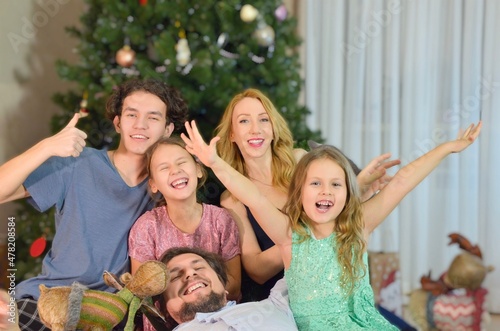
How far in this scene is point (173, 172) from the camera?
200 cm

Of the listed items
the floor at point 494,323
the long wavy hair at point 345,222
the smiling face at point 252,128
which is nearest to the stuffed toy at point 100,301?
the long wavy hair at point 345,222

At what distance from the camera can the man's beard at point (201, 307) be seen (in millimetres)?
1837

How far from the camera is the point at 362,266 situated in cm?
193

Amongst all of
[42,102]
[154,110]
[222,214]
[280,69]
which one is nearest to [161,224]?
[222,214]

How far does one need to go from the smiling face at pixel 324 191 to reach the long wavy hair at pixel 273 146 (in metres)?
0.37

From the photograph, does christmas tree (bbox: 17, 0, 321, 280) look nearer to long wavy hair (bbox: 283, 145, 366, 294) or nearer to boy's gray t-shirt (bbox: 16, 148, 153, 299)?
boy's gray t-shirt (bbox: 16, 148, 153, 299)

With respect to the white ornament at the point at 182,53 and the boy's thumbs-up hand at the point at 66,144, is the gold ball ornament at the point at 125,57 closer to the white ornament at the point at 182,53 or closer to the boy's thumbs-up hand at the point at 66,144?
the white ornament at the point at 182,53

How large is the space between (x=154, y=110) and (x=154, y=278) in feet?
2.00

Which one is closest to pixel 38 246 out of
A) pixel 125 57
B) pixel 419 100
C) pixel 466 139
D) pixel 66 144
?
pixel 125 57

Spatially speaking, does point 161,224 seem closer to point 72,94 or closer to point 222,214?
point 222,214

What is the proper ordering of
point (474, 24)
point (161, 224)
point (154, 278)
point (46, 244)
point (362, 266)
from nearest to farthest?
point (154, 278)
point (362, 266)
point (161, 224)
point (46, 244)
point (474, 24)

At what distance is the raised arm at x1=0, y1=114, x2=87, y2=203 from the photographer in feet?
6.02

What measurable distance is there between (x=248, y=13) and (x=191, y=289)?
1618mm

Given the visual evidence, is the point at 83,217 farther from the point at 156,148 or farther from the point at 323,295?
the point at 323,295
